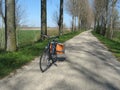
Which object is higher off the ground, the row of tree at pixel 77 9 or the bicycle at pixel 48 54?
the row of tree at pixel 77 9

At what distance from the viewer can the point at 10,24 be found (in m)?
12.4

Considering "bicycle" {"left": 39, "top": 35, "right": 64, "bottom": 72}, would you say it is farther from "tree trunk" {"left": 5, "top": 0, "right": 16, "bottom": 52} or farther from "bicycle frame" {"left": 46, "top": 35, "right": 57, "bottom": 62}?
"tree trunk" {"left": 5, "top": 0, "right": 16, "bottom": 52}

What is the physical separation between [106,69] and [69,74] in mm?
1707

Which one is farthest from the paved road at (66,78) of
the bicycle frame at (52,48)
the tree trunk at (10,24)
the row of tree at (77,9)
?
the row of tree at (77,9)

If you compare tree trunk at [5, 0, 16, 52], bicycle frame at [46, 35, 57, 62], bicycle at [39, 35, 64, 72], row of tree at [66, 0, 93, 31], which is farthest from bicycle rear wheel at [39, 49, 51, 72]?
row of tree at [66, 0, 93, 31]

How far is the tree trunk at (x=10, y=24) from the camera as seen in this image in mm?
12133

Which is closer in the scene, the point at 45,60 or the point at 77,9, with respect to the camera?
the point at 45,60

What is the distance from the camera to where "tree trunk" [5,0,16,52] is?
12.1 m

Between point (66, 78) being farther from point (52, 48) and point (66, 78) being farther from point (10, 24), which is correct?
point (10, 24)

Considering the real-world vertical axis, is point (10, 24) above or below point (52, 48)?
above

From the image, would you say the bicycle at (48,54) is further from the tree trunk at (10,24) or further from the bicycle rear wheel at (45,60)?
the tree trunk at (10,24)

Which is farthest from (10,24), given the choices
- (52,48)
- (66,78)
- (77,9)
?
(77,9)

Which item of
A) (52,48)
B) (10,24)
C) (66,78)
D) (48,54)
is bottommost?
(66,78)

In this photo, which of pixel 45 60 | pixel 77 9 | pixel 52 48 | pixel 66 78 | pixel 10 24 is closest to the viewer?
pixel 66 78
